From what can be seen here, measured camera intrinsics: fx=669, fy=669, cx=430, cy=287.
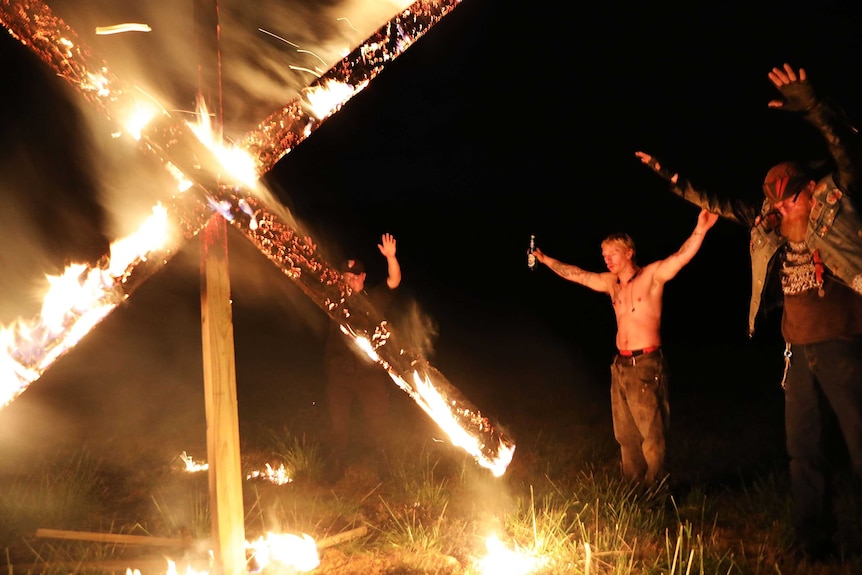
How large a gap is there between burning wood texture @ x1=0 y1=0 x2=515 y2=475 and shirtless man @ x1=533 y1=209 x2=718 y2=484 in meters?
1.75

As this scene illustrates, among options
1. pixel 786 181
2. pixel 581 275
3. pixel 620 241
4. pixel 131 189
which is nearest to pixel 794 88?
pixel 786 181

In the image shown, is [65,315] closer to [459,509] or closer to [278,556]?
[278,556]

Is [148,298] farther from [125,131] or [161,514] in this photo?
[125,131]

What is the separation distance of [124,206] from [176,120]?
943cm

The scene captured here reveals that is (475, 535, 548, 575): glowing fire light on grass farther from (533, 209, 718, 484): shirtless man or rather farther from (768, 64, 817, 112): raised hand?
(768, 64, 817, 112): raised hand

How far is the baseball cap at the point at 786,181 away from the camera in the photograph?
11.9 ft

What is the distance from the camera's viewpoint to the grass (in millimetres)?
3736

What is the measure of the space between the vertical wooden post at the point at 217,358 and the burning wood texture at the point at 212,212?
150 millimetres

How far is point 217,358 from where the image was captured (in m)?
2.98

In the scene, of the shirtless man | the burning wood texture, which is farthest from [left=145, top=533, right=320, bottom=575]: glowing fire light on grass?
the shirtless man

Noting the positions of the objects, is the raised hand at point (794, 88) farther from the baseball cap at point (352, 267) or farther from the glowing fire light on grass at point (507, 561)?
the baseball cap at point (352, 267)

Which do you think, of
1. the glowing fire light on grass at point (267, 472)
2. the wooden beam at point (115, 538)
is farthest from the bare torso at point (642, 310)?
the wooden beam at point (115, 538)

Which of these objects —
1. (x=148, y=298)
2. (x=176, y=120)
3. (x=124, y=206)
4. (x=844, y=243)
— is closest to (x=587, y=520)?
(x=844, y=243)

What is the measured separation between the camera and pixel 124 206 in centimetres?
1122
